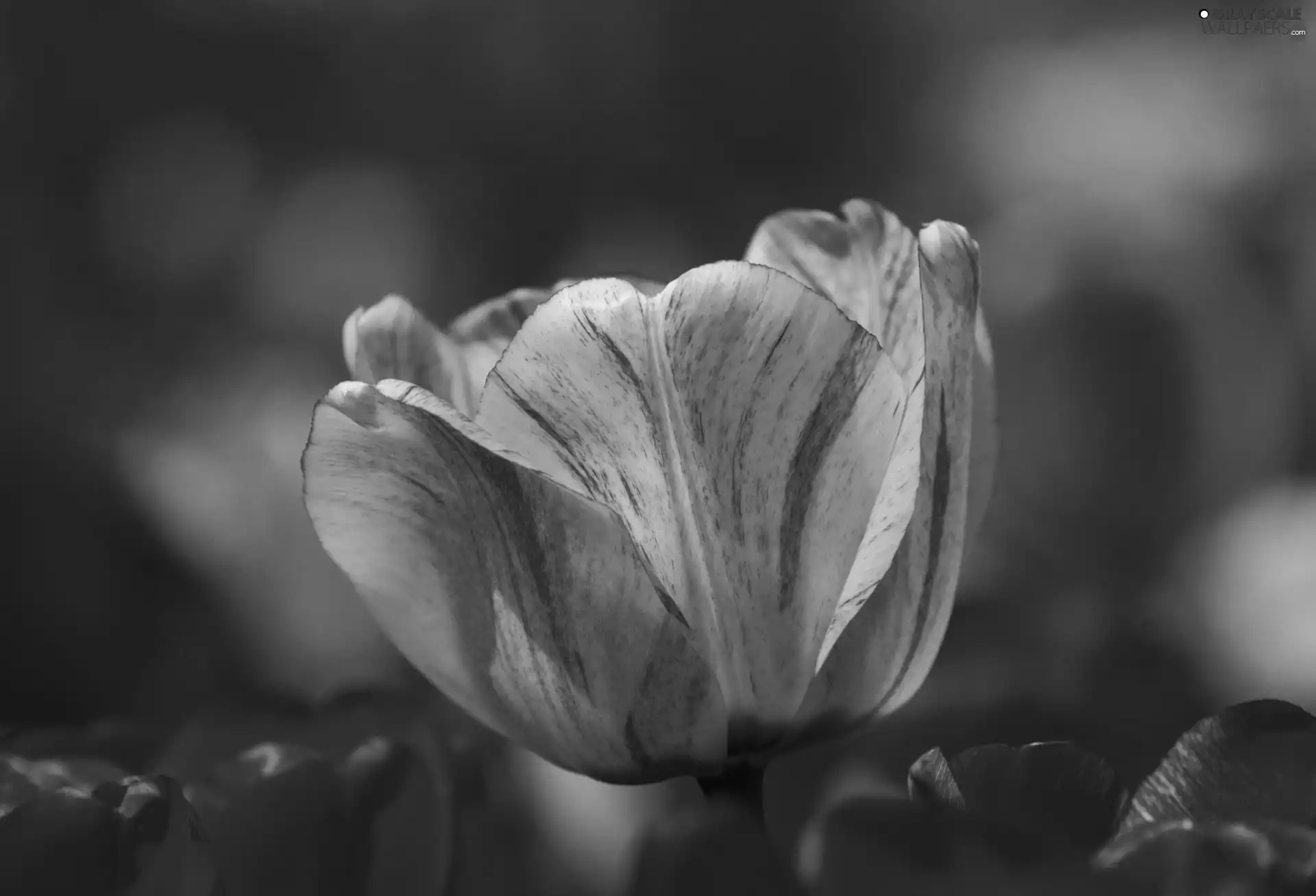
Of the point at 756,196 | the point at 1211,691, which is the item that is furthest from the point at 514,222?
the point at 1211,691

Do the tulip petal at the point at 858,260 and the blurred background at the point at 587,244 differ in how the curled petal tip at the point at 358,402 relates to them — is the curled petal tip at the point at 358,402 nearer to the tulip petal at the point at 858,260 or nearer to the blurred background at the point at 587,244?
the tulip petal at the point at 858,260

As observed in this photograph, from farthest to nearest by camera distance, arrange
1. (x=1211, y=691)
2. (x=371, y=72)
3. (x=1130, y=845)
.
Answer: (x=371, y=72), (x=1211, y=691), (x=1130, y=845)

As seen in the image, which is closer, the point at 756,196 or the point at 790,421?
the point at 790,421

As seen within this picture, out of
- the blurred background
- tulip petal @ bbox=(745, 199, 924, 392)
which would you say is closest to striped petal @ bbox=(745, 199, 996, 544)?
tulip petal @ bbox=(745, 199, 924, 392)

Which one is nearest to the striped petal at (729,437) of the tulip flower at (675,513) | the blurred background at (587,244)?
the tulip flower at (675,513)

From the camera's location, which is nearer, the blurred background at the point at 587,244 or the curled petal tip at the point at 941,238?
the curled petal tip at the point at 941,238

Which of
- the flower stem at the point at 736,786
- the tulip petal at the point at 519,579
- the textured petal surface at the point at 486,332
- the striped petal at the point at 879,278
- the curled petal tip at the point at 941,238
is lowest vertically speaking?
the flower stem at the point at 736,786

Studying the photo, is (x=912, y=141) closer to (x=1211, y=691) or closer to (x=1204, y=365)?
(x=1204, y=365)

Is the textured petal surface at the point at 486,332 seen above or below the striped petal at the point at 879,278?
below
